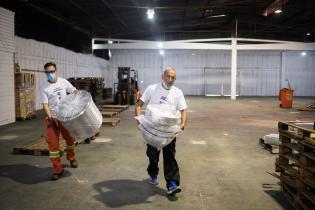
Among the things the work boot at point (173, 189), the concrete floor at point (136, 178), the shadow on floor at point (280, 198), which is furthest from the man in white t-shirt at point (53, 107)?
the shadow on floor at point (280, 198)

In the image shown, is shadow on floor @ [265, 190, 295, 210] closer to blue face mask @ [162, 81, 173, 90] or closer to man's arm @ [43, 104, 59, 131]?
blue face mask @ [162, 81, 173, 90]

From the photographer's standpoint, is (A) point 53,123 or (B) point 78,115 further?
(A) point 53,123

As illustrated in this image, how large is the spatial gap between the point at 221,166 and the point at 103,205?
270 centimetres

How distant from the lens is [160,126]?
3941 millimetres

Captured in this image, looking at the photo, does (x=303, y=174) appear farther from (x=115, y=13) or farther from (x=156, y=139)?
(x=115, y=13)

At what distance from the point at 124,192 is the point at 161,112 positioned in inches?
53.8

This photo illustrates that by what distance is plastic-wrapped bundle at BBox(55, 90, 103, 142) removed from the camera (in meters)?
4.68

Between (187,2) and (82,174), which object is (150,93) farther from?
(187,2)

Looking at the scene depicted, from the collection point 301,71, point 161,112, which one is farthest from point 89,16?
point 301,71

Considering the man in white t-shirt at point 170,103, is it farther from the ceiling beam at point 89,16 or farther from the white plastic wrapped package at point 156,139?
the ceiling beam at point 89,16

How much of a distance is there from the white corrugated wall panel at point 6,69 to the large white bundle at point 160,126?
325 inches

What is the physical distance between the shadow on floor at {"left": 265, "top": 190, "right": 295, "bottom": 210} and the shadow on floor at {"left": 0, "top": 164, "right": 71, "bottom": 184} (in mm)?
3226

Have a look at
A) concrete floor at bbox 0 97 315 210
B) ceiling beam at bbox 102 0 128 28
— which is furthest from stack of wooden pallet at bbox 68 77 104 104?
concrete floor at bbox 0 97 315 210

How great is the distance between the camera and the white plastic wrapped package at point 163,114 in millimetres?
3928
